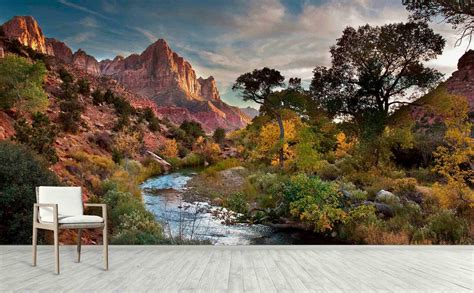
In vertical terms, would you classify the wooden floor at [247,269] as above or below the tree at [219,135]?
below

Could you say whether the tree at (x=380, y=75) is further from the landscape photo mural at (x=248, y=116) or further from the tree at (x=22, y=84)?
the tree at (x=22, y=84)

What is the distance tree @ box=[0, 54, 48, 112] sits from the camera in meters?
6.03

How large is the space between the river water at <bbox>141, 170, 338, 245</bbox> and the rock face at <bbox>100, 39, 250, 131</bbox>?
1.07m

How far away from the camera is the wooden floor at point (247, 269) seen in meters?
3.51

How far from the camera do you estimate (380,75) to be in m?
6.56

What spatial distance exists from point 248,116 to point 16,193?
3.41 m

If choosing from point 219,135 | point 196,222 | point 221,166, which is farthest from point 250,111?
point 196,222

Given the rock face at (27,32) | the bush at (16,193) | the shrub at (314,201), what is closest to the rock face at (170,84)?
Result: the rock face at (27,32)

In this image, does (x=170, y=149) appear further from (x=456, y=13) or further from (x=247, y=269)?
(x=456, y=13)

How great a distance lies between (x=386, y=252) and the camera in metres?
5.44

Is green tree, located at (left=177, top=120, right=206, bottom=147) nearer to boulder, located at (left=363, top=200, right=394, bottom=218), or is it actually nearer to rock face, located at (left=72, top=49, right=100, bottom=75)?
rock face, located at (left=72, top=49, right=100, bottom=75)

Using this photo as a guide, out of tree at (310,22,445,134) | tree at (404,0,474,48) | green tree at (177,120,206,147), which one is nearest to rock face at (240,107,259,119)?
green tree at (177,120,206,147)

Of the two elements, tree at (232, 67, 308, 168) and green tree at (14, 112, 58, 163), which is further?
tree at (232, 67, 308, 168)

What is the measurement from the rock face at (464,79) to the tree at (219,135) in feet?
11.2
